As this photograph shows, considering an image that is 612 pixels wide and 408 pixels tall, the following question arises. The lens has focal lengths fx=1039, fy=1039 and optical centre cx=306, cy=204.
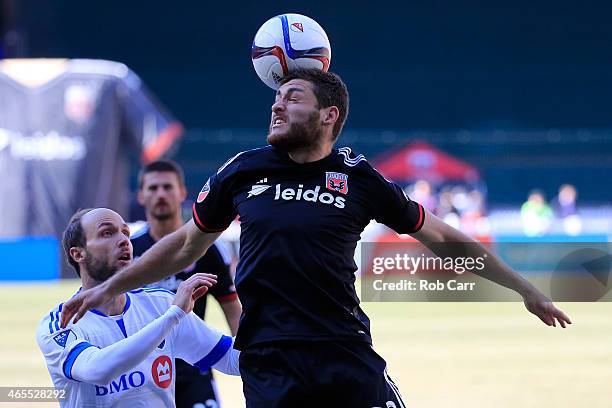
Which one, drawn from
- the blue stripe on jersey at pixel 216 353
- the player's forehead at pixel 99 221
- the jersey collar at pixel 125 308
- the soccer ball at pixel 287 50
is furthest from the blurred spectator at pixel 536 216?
the player's forehead at pixel 99 221

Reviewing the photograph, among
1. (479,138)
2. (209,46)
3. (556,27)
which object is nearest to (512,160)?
(479,138)

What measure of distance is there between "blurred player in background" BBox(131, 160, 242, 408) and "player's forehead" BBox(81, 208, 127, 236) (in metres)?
1.31

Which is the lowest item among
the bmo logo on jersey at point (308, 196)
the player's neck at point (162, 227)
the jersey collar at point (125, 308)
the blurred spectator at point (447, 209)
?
the jersey collar at point (125, 308)

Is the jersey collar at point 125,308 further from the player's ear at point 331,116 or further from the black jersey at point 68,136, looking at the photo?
the black jersey at point 68,136

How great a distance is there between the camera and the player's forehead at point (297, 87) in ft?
13.6

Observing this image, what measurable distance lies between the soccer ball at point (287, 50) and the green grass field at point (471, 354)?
464cm

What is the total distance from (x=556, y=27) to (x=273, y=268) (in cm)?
3425

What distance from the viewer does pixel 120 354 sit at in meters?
4.28

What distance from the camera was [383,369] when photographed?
4.08 metres

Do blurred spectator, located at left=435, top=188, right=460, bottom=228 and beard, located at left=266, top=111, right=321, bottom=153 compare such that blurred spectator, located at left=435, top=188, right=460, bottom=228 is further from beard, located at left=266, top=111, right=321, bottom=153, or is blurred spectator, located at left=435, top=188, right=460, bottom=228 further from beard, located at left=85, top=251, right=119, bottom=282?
beard, located at left=266, top=111, right=321, bottom=153

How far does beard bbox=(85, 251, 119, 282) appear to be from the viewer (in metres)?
4.77

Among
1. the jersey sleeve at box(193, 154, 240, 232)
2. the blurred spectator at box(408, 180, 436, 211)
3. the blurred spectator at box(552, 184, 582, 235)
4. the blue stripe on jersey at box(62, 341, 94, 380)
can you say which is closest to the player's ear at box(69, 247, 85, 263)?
the blue stripe on jersey at box(62, 341, 94, 380)

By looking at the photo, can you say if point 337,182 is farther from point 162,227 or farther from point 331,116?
point 162,227

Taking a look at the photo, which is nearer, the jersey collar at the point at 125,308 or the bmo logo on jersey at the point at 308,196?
Result: the bmo logo on jersey at the point at 308,196
